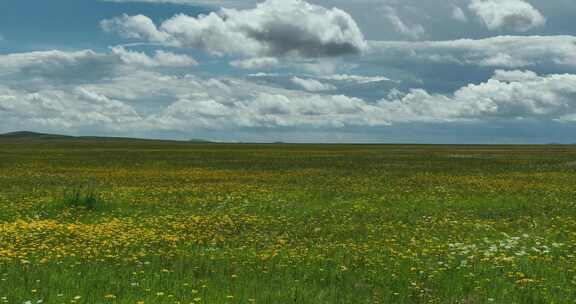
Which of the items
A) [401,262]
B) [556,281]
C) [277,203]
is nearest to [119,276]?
[401,262]

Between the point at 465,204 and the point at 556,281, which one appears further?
the point at 465,204

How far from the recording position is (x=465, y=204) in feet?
Result: 83.0

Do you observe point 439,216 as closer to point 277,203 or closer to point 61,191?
point 277,203

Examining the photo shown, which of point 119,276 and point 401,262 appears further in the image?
point 401,262

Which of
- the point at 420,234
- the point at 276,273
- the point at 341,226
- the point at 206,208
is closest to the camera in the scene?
the point at 276,273

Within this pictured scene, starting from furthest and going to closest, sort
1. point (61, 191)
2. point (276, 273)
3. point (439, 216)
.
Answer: point (61, 191), point (439, 216), point (276, 273)

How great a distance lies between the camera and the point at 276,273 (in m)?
12.2

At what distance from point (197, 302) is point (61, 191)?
23.5 metres

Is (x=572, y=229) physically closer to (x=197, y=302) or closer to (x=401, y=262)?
(x=401, y=262)

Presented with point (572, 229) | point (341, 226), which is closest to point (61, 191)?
point (341, 226)

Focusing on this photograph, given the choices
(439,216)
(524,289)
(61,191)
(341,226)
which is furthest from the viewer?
(61,191)

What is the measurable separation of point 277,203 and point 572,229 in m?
12.2

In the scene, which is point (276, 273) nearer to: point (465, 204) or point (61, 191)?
point (465, 204)

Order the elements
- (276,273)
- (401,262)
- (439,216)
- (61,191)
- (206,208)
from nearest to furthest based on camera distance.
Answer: (276,273)
(401,262)
(439,216)
(206,208)
(61,191)
